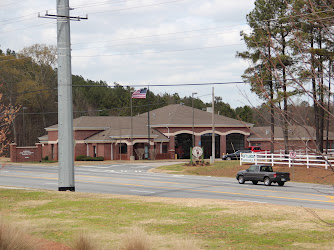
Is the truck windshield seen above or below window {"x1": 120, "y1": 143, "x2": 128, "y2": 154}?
below

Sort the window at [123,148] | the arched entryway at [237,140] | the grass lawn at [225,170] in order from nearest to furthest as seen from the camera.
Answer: the grass lawn at [225,170]
the window at [123,148]
the arched entryway at [237,140]

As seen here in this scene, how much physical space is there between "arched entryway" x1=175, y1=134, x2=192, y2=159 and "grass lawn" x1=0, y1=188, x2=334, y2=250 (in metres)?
57.2

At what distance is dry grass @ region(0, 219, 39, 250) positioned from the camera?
915cm

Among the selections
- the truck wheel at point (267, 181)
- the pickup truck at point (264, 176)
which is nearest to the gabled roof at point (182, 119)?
the pickup truck at point (264, 176)

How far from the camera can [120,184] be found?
108 feet

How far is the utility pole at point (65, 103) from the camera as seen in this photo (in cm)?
2106

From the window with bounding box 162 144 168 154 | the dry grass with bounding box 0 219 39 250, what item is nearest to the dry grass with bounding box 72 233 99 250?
the dry grass with bounding box 0 219 39 250

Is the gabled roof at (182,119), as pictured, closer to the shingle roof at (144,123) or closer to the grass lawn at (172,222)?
the shingle roof at (144,123)

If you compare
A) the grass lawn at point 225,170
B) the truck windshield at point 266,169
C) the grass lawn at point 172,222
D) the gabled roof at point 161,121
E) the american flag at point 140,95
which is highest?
the american flag at point 140,95

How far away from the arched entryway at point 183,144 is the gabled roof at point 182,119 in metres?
2.77

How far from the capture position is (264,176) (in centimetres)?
3269

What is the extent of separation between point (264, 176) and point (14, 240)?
82.9ft

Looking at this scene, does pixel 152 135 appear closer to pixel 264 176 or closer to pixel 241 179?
pixel 241 179

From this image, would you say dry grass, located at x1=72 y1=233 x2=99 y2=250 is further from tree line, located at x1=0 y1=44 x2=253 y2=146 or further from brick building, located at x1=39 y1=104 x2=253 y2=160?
tree line, located at x1=0 y1=44 x2=253 y2=146
